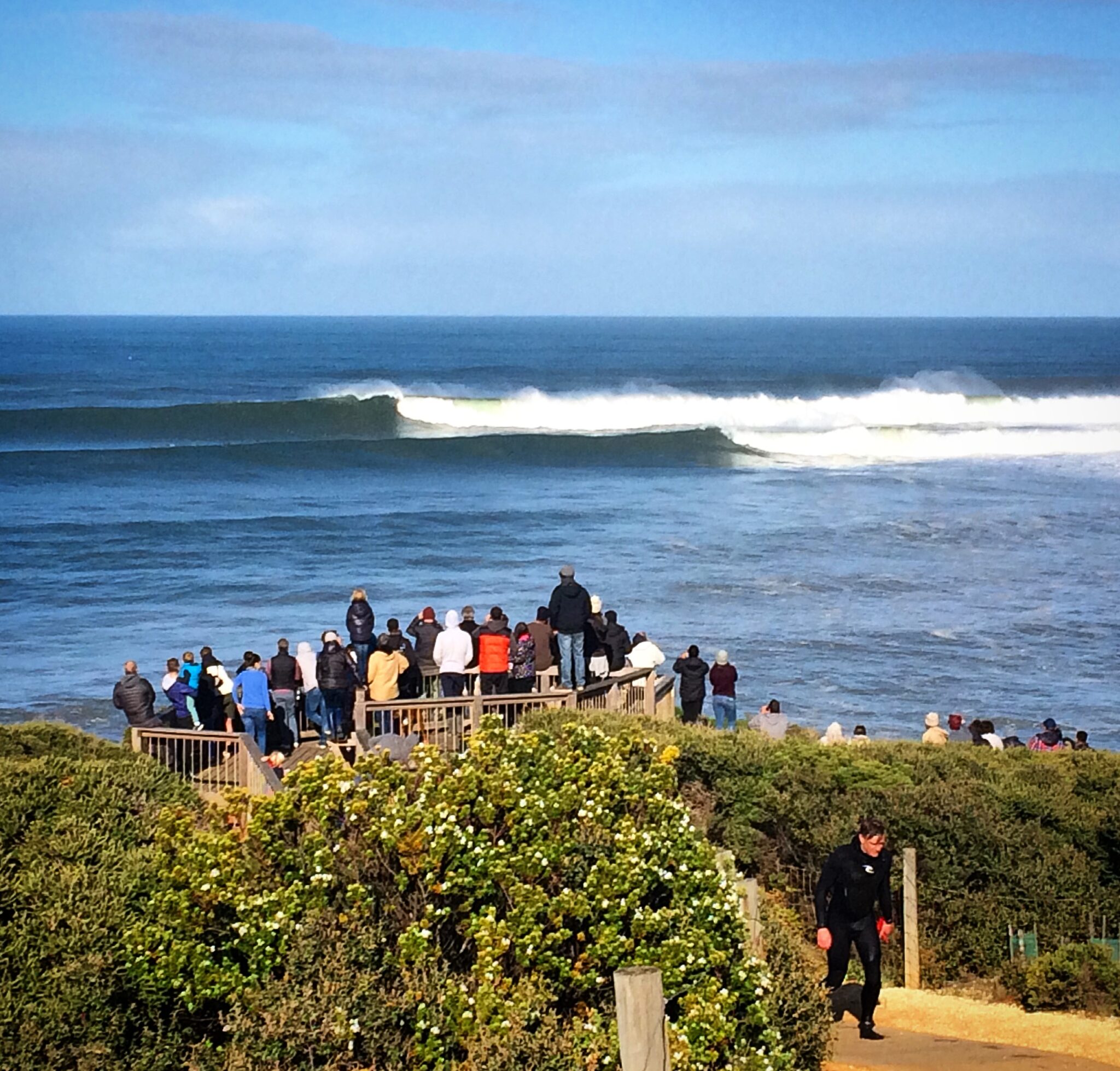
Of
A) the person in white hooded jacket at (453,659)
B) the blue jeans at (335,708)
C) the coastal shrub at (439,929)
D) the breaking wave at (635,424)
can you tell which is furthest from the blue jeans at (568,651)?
the breaking wave at (635,424)

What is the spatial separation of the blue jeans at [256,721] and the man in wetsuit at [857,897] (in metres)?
7.53

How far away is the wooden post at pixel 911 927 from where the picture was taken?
37.1 feet

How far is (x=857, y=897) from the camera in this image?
8.92 m

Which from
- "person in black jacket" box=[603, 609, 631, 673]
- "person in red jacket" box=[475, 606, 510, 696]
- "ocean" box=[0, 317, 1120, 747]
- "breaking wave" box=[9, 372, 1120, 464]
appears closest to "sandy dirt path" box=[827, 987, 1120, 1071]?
"person in red jacket" box=[475, 606, 510, 696]

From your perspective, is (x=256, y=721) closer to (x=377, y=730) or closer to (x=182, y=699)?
(x=182, y=699)

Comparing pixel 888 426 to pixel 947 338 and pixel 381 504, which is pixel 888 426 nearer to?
pixel 381 504

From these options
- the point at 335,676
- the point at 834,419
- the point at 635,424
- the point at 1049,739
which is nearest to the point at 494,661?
the point at 335,676

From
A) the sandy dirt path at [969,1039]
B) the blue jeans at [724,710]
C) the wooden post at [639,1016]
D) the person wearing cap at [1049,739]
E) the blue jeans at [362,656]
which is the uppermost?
the wooden post at [639,1016]

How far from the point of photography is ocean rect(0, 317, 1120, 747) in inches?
996

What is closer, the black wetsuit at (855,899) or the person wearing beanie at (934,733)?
the black wetsuit at (855,899)

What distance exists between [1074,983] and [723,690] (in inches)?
279

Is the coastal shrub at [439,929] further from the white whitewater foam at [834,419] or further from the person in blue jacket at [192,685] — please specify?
the white whitewater foam at [834,419]

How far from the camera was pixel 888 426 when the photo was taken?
69.4 meters

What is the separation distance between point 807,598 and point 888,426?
40919mm
